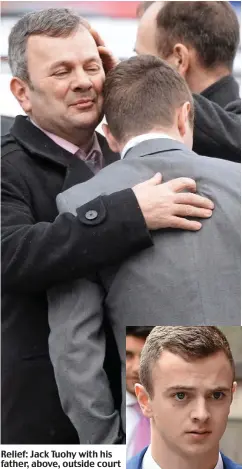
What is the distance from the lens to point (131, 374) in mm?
1788

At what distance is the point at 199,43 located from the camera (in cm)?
223

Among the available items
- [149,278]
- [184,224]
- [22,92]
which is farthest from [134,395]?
[22,92]

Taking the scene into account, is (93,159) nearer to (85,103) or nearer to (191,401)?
(85,103)

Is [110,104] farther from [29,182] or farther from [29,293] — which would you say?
[29,293]

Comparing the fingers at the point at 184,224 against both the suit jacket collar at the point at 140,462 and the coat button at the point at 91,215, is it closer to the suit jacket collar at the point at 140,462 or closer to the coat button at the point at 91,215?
the coat button at the point at 91,215

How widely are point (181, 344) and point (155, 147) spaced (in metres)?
0.37

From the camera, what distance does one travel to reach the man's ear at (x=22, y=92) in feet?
6.61

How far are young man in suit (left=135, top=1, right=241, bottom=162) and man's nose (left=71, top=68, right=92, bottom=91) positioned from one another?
28 centimetres

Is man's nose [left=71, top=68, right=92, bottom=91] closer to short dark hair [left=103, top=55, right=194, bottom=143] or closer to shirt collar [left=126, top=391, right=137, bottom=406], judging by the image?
short dark hair [left=103, top=55, right=194, bottom=143]

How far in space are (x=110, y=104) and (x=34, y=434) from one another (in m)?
0.66

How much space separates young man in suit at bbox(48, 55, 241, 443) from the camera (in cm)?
178

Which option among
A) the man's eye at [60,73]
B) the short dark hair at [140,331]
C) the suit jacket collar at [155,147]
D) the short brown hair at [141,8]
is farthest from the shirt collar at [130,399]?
the short brown hair at [141,8]

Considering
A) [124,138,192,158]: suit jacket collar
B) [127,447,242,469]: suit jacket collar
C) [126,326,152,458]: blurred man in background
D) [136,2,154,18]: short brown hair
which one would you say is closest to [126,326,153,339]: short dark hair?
[126,326,152,458]: blurred man in background

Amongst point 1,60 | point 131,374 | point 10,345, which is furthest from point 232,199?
point 1,60
